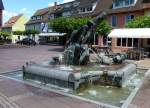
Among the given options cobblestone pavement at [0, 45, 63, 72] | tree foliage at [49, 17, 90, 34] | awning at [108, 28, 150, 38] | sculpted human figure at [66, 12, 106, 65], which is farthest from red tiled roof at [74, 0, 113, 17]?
sculpted human figure at [66, 12, 106, 65]

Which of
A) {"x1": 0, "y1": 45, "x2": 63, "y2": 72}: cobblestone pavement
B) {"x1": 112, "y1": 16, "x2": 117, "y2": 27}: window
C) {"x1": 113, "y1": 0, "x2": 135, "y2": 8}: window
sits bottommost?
{"x1": 0, "y1": 45, "x2": 63, "y2": 72}: cobblestone pavement

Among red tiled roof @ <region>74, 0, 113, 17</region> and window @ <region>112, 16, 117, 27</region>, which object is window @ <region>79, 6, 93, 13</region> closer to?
red tiled roof @ <region>74, 0, 113, 17</region>

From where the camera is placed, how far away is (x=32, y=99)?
29.3 feet

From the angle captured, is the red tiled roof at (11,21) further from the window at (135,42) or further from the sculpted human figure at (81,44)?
the sculpted human figure at (81,44)

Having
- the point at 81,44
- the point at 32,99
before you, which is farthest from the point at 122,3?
the point at 32,99

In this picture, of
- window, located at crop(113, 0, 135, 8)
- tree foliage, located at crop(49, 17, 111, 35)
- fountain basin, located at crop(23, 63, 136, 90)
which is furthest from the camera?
window, located at crop(113, 0, 135, 8)

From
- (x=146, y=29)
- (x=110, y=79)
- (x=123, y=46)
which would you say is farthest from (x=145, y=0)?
(x=110, y=79)

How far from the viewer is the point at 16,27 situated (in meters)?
81.8

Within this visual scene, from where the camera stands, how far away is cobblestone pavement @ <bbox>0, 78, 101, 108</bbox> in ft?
27.2

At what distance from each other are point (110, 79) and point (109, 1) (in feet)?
115

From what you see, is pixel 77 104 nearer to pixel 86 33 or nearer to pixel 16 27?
pixel 86 33

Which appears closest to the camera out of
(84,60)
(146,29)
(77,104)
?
(77,104)

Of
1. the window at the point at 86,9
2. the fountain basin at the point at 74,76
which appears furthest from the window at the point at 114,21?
the fountain basin at the point at 74,76

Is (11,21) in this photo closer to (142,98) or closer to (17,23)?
(17,23)
